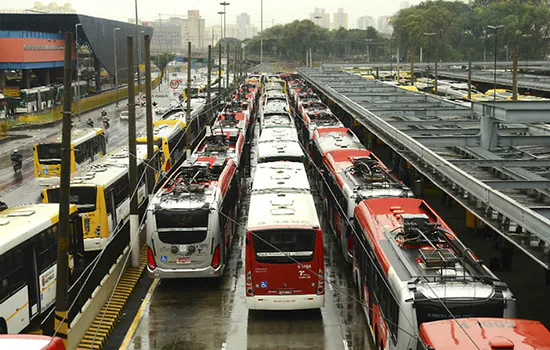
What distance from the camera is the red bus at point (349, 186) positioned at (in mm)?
18141

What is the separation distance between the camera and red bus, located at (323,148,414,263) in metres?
18.1

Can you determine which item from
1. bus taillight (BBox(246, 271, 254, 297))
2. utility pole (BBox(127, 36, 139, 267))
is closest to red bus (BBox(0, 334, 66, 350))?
bus taillight (BBox(246, 271, 254, 297))

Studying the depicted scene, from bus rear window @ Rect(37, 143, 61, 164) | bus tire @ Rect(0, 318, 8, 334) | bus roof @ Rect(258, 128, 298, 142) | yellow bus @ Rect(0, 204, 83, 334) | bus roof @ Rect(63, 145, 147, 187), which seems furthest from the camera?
bus rear window @ Rect(37, 143, 61, 164)

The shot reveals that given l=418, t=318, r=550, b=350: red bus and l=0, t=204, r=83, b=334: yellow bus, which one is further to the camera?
l=0, t=204, r=83, b=334: yellow bus

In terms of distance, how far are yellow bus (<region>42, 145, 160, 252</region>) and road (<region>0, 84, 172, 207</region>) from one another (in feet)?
30.9

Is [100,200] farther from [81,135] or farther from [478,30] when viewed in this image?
[478,30]

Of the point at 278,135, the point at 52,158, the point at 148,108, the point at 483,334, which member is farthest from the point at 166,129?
the point at 483,334

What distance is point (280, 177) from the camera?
803 inches

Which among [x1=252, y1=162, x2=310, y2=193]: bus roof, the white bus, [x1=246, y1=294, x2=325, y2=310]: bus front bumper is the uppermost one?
[x1=252, y1=162, x2=310, y2=193]: bus roof

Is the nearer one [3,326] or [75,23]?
[3,326]

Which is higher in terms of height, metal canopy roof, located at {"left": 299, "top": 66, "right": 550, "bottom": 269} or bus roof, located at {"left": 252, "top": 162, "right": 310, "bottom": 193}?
metal canopy roof, located at {"left": 299, "top": 66, "right": 550, "bottom": 269}

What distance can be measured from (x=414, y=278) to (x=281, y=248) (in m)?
4.70

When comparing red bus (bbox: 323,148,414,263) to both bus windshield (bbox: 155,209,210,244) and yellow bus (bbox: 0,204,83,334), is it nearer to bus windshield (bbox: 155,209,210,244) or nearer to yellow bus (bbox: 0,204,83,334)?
bus windshield (bbox: 155,209,210,244)

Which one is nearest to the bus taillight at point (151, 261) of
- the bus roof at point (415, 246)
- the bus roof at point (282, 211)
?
the bus roof at point (282, 211)
